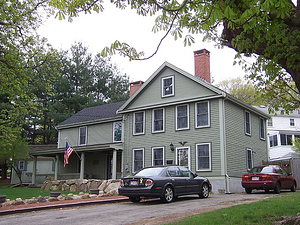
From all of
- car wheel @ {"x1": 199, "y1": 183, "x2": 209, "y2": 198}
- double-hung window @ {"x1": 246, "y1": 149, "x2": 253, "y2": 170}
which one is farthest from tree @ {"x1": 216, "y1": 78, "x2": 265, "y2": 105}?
car wheel @ {"x1": 199, "y1": 183, "x2": 209, "y2": 198}

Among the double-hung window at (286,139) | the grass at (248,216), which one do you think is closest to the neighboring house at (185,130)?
the grass at (248,216)

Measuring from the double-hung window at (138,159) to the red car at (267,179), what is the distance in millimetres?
8591

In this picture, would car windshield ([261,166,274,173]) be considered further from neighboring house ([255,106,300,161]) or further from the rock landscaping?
neighboring house ([255,106,300,161])

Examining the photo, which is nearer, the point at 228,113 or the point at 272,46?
the point at 272,46

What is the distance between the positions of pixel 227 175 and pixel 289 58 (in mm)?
12712

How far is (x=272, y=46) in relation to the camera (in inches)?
291

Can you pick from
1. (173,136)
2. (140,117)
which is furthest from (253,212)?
(140,117)

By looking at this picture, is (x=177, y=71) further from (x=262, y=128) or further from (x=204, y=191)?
(x=204, y=191)

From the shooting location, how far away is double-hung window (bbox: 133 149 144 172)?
23188mm

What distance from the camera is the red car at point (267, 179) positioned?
15453mm

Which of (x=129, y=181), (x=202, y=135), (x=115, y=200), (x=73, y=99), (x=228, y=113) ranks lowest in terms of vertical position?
(x=115, y=200)

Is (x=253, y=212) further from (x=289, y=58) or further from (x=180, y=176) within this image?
(x=180, y=176)

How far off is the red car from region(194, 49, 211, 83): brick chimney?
340 inches

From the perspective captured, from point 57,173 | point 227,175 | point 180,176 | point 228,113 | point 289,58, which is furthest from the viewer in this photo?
point 57,173
